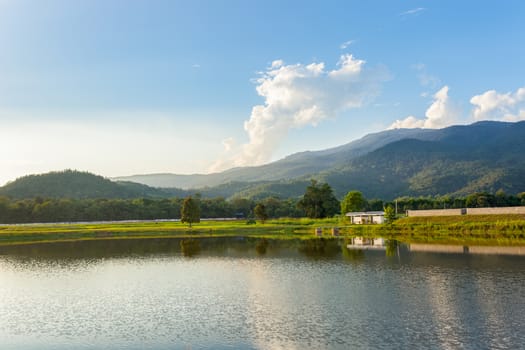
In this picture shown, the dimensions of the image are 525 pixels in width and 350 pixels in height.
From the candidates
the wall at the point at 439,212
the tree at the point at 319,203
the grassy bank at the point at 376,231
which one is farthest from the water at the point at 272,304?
the tree at the point at 319,203

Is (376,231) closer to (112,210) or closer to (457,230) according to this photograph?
(457,230)

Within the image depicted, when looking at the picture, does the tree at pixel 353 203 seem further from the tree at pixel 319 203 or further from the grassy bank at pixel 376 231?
the grassy bank at pixel 376 231

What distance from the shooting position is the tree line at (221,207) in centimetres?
13025

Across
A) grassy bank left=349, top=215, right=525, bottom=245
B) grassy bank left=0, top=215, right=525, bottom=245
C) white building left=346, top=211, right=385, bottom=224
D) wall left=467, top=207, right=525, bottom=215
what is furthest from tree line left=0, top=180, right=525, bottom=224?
wall left=467, top=207, right=525, bottom=215

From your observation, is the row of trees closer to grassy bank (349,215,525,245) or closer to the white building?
the white building

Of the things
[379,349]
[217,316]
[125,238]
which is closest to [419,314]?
[379,349]

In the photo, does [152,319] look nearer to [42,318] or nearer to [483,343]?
[42,318]

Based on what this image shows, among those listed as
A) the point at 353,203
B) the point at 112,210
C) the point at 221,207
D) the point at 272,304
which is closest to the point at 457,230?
the point at 353,203

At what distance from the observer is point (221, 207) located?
168750 mm

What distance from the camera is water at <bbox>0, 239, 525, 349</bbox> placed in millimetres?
21875

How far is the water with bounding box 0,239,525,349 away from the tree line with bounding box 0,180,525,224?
73657mm

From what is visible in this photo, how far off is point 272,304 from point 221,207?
141 meters

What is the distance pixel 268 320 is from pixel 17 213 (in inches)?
5467

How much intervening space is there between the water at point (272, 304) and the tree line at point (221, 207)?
73.7m
